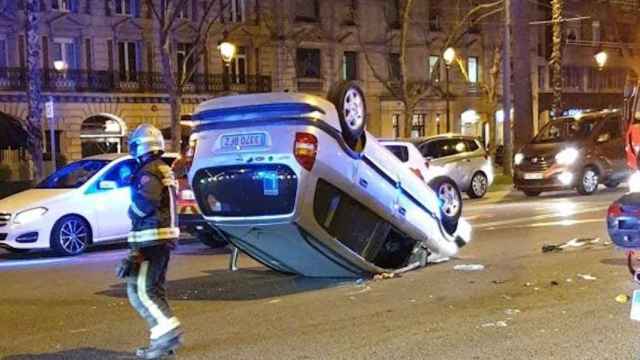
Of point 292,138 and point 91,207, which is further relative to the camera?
point 91,207

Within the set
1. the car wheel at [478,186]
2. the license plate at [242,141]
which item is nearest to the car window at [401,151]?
the car wheel at [478,186]

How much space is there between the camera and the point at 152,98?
41312 mm

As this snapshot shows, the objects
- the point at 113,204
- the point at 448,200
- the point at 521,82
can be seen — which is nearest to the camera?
the point at 448,200

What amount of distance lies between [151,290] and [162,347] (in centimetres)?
42

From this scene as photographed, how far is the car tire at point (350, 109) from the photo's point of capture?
354 inches

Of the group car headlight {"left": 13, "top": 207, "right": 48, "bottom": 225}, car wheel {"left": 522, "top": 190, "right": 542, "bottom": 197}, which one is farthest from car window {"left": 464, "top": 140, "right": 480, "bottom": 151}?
car headlight {"left": 13, "top": 207, "right": 48, "bottom": 225}

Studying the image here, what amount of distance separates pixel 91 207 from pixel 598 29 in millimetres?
53028

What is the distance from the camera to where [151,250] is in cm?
661

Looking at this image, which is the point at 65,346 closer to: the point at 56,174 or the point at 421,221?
the point at 421,221

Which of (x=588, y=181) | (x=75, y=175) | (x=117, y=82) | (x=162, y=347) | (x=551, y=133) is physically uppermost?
(x=117, y=82)

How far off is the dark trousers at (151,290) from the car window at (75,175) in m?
8.12

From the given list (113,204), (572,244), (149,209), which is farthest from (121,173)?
(149,209)

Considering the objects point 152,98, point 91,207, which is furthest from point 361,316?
point 152,98

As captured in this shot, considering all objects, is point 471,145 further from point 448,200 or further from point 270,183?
point 270,183
